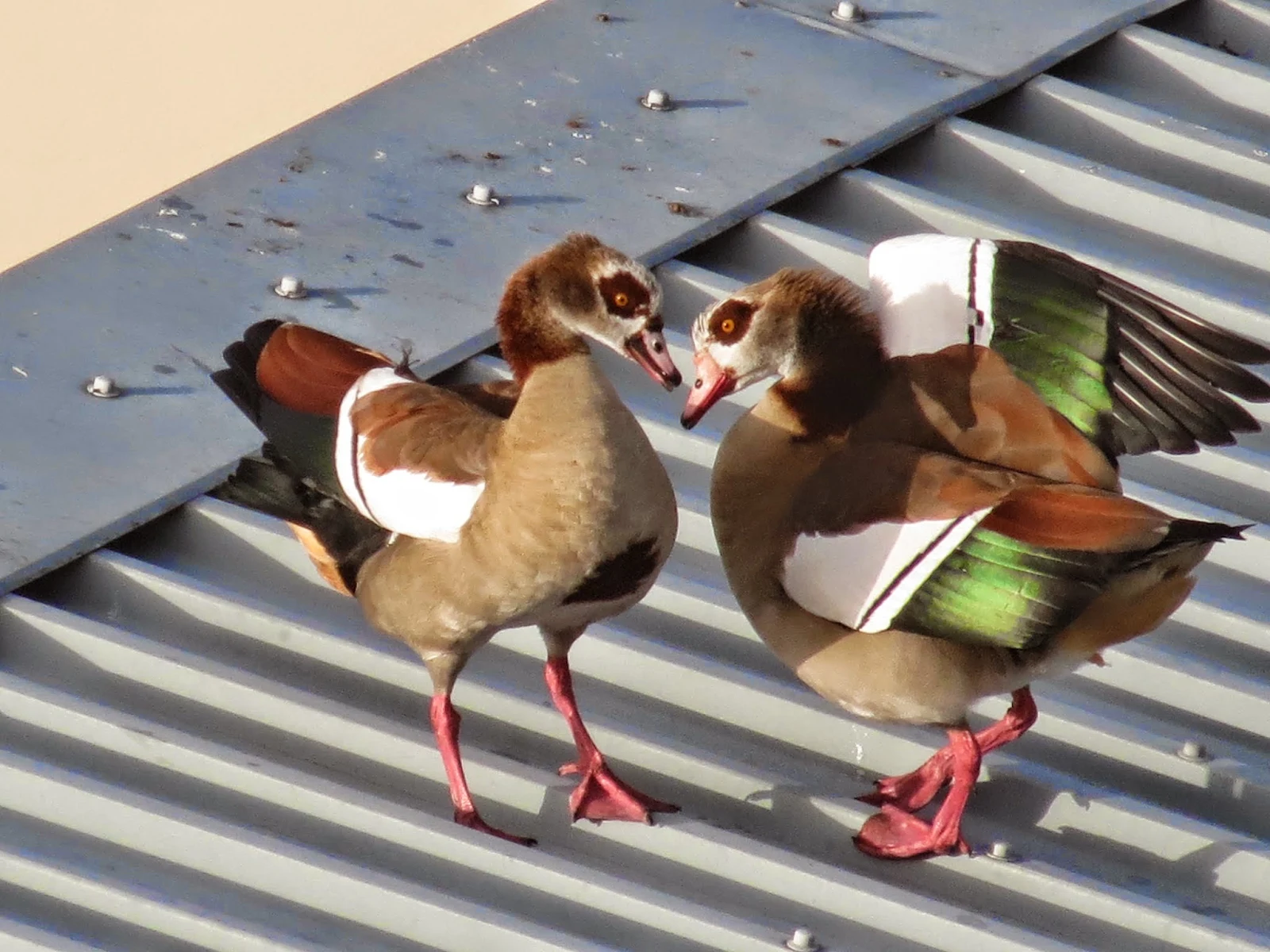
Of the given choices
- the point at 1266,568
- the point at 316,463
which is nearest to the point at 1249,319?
the point at 1266,568

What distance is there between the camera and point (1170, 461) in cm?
493

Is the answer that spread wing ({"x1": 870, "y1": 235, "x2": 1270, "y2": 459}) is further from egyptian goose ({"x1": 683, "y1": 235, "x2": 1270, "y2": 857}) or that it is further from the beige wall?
the beige wall

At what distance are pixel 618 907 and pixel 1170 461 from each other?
69.4 inches

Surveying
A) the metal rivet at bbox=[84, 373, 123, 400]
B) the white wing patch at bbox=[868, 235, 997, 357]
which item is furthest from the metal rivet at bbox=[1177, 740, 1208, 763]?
→ the metal rivet at bbox=[84, 373, 123, 400]

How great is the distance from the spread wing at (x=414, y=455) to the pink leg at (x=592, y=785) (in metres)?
0.35

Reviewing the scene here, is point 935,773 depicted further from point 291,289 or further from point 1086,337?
point 291,289

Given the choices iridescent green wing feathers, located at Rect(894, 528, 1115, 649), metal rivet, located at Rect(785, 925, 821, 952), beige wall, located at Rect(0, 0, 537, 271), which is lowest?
beige wall, located at Rect(0, 0, 537, 271)

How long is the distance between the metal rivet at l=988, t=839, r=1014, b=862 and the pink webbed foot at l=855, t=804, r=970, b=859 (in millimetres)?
48

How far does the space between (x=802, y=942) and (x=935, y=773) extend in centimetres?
69

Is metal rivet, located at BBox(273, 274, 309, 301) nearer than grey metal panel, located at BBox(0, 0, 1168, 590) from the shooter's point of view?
No

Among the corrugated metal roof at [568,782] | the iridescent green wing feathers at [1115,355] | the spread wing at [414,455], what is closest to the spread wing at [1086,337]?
the iridescent green wing feathers at [1115,355]

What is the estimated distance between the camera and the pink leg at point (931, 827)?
414 centimetres

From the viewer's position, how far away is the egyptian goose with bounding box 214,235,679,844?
406 centimetres

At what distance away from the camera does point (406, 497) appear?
4.24 m
